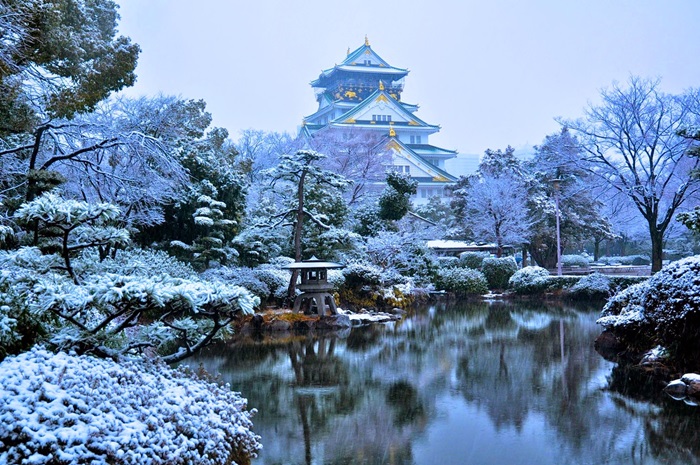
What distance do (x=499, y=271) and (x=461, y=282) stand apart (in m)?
1.92

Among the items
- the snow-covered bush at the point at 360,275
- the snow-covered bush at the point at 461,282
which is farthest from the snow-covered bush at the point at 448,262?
the snow-covered bush at the point at 360,275

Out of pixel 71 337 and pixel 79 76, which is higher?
pixel 79 76

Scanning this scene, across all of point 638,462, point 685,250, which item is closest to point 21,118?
point 638,462

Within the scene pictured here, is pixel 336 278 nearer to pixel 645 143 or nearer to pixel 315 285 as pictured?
pixel 315 285

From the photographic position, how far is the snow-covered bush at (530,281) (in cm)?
1978

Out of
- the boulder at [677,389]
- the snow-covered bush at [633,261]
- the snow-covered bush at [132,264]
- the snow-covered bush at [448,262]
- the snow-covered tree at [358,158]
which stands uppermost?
the snow-covered tree at [358,158]

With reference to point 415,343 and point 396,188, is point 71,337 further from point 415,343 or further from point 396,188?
point 396,188

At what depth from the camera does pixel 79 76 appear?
337 inches

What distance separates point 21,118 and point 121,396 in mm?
5594

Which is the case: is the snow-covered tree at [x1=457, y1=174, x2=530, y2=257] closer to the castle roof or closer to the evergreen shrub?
the evergreen shrub

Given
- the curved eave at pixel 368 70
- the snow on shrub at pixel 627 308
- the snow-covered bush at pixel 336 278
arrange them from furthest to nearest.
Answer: the curved eave at pixel 368 70 → the snow-covered bush at pixel 336 278 → the snow on shrub at pixel 627 308

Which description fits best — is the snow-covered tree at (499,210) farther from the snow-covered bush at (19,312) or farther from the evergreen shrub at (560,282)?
the snow-covered bush at (19,312)

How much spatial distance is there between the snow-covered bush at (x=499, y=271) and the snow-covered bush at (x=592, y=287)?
3350mm

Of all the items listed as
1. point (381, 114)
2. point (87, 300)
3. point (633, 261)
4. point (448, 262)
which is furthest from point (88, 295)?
point (381, 114)
